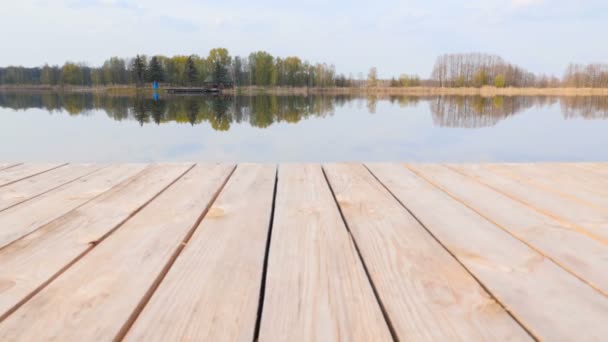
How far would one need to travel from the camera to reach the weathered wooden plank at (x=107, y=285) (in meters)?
0.56

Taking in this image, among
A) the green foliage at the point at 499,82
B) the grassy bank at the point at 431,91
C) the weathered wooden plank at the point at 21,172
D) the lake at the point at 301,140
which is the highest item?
the green foliage at the point at 499,82

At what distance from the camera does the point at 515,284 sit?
0.69m

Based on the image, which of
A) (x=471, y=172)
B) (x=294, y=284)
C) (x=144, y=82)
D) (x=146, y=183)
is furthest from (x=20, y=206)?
(x=144, y=82)

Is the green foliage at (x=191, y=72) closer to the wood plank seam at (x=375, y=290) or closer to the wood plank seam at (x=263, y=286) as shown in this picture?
the wood plank seam at (x=263, y=286)

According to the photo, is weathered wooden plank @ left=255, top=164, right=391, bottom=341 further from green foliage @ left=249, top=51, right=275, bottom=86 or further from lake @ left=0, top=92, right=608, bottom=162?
green foliage @ left=249, top=51, right=275, bottom=86

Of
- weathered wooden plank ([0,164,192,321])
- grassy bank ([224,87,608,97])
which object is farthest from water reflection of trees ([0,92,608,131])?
grassy bank ([224,87,608,97])

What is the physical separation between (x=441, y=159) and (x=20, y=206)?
5556mm

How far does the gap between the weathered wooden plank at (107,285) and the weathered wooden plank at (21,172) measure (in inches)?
34.0

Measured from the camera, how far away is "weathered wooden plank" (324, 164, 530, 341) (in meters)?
0.56

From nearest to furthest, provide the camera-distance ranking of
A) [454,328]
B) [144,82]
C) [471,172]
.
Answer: [454,328] < [471,172] < [144,82]

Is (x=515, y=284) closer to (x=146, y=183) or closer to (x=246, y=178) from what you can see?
(x=246, y=178)

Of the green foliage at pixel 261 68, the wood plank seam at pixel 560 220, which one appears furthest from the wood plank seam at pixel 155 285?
the green foliage at pixel 261 68

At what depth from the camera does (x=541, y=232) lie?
967 millimetres

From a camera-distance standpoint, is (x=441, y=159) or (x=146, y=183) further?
(x=441, y=159)
